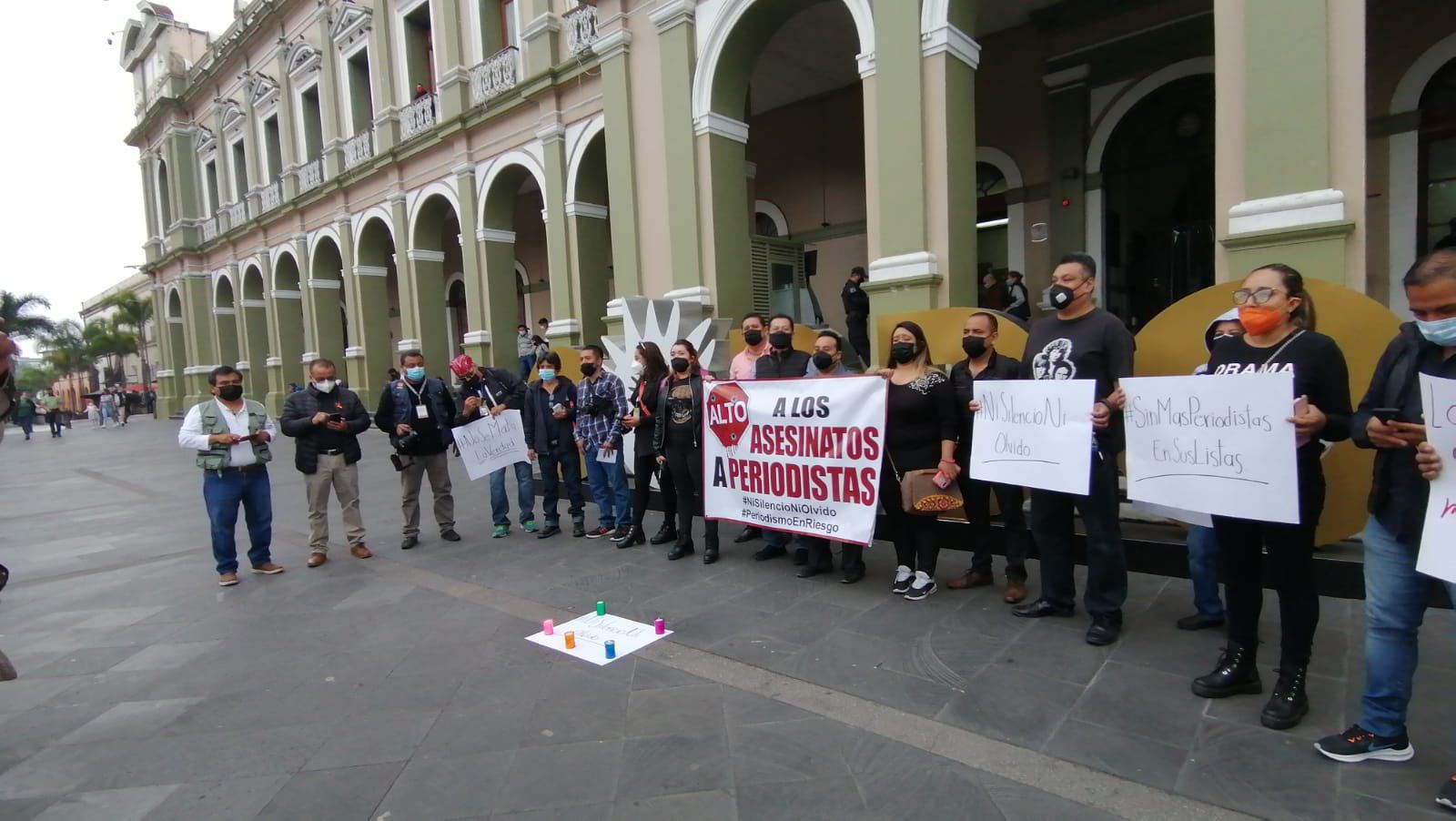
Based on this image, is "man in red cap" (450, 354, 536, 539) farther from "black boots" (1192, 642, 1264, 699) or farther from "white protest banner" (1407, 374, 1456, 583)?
"white protest banner" (1407, 374, 1456, 583)

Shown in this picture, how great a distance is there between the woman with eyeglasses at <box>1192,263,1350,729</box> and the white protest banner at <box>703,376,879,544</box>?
1.93 meters

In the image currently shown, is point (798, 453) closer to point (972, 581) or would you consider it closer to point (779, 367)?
point (779, 367)

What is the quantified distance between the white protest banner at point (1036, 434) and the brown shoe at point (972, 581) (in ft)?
2.60

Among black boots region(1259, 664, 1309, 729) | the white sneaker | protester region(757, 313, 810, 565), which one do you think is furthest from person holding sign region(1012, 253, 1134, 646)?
protester region(757, 313, 810, 565)

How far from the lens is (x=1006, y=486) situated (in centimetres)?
460

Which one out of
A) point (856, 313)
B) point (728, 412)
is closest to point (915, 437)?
point (728, 412)

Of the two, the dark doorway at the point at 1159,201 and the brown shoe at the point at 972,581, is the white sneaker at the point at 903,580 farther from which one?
the dark doorway at the point at 1159,201

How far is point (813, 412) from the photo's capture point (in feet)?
16.0

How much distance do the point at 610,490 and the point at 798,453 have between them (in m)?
2.35

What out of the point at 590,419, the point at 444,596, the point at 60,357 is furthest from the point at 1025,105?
the point at 60,357

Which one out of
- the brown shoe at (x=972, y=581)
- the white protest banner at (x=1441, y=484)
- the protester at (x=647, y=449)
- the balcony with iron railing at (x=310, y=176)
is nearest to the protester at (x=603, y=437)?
the protester at (x=647, y=449)

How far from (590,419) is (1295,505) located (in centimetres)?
510

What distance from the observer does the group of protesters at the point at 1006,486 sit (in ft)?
8.45

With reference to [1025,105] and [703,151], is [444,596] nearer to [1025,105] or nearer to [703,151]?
[703,151]
